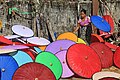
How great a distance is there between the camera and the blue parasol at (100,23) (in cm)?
1024

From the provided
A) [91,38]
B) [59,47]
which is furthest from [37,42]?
[91,38]

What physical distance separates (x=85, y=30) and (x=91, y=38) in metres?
0.47

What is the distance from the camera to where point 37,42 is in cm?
902

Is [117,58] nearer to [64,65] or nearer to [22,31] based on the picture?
[64,65]

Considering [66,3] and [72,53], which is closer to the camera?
[72,53]

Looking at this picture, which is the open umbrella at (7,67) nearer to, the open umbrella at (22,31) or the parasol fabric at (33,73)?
the parasol fabric at (33,73)

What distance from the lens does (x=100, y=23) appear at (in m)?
10.4

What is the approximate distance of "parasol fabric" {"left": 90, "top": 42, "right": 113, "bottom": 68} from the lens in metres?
8.62

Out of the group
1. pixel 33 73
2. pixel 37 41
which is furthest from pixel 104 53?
pixel 33 73

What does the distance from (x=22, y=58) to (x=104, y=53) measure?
8.95ft

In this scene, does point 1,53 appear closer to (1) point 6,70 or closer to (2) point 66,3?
(1) point 6,70

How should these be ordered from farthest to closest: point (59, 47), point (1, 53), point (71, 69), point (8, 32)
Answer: point (8, 32) < point (59, 47) < point (71, 69) < point (1, 53)

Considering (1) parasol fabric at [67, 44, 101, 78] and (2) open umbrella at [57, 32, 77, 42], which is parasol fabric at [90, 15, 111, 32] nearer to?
(2) open umbrella at [57, 32, 77, 42]

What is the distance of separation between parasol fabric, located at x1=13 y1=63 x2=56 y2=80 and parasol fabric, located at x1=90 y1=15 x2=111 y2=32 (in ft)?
13.8
